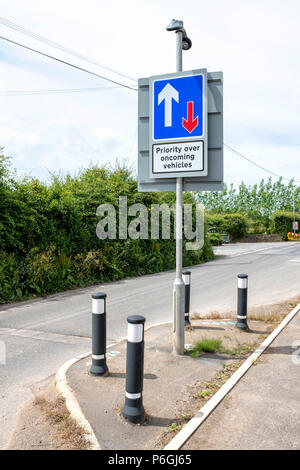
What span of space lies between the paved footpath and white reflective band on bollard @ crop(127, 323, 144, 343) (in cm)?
94

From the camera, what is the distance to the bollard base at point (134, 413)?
143 inches

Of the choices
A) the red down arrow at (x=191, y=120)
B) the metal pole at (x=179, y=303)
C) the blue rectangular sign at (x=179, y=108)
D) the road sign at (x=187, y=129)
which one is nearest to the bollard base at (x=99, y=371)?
the metal pole at (x=179, y=303)

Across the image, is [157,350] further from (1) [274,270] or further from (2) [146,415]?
Answer: (1) [274,270]

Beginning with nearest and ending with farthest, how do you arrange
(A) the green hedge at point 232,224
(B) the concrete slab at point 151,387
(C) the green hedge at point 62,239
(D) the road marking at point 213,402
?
(D) the road marking at point 213,402, (B) the concrete slab at point 151,387, (C) the green hedge at point 62,239, (A) the green hedge at point 232,224

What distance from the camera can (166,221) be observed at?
1753cm

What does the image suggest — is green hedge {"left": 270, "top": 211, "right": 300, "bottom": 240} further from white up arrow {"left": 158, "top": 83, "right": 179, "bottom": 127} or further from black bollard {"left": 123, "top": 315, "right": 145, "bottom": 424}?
black bollard {"left": 123, "top": 315, "right": 145, "bottom": 424}

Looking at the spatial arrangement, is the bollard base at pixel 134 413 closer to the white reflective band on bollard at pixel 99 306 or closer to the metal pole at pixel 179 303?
the white reflective band on bollard at pixel 99 306

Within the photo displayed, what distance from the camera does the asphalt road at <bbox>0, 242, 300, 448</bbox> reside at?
4879 millimetres

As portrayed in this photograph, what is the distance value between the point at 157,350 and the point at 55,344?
5.51ft

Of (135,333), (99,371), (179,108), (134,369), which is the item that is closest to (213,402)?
(134,369)

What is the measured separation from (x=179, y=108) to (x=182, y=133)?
0.34m

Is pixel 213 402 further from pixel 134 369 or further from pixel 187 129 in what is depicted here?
pixel 187 129
